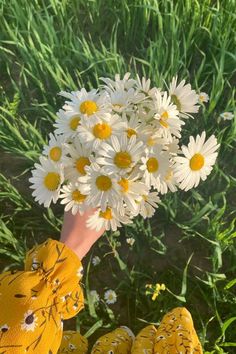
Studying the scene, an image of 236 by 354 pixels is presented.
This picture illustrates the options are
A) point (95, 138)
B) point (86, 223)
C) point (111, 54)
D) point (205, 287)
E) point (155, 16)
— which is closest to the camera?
point (95, 138)

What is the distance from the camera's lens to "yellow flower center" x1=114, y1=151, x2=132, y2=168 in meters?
0.80

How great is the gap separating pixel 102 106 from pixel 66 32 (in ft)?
2.63

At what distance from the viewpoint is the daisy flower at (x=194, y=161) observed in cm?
90

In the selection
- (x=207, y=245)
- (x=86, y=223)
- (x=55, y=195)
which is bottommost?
(x=207, y=245)

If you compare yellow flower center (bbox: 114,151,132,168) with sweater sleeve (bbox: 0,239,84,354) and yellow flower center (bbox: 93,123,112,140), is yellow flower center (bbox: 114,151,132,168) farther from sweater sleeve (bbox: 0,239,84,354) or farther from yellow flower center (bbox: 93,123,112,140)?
sweater sleeve (bbox: 0,239,84,354)

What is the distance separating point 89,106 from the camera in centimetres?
86

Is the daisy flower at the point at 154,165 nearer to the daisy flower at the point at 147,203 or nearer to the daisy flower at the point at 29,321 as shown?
the daisy flower at the point at 147,203

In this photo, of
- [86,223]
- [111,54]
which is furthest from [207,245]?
[111,54]

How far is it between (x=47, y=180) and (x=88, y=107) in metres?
0.17

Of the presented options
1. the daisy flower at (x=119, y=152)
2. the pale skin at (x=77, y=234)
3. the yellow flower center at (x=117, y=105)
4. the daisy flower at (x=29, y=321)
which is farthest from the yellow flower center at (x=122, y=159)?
the daisy flower at (x=29, y=321)

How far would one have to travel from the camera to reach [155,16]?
1.60m

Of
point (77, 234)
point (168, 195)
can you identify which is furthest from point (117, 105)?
point (168, 195)

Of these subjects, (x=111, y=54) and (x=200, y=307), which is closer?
(x=200, y=307)

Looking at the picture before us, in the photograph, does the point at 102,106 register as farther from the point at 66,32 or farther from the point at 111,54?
the point at 66,32
